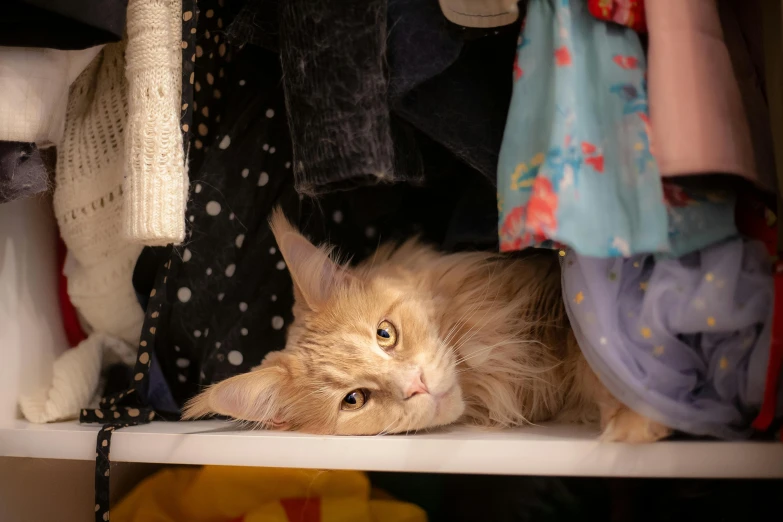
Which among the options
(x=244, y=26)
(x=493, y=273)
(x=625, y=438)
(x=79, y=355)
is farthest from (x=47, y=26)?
(x=625, y=438)

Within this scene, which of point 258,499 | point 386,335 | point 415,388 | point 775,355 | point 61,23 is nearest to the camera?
point 775,355

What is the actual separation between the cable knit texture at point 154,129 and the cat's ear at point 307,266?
19cm

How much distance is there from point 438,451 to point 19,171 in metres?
0.66

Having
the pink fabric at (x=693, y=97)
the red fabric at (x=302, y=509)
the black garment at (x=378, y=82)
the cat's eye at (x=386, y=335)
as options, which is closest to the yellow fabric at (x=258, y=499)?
the red fabric at (x=302, y=509)

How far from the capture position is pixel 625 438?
650 millimetres

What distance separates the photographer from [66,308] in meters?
1.10

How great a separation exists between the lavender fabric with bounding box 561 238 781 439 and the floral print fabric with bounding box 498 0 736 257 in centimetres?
4

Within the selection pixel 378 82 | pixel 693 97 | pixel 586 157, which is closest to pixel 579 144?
pixel 586 157

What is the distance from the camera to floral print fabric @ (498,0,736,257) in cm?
56

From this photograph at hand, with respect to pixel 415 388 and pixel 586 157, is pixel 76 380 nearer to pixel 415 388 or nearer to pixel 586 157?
pixel 415 388

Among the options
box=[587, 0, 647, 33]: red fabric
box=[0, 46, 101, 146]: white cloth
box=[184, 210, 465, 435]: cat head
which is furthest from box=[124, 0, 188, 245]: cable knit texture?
box=[587, 0, 647, 33]: red fabric

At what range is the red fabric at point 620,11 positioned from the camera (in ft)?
1.99

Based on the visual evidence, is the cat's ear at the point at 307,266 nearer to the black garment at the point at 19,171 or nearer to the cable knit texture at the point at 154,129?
the cable knit texture at the point at 154,129

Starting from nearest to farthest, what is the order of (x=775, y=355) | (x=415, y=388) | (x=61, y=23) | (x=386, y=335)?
1. (x=775, y=355)
2. (x=61, y=23)
3. (x=415, y=388)
4. (x=386, y=335)
